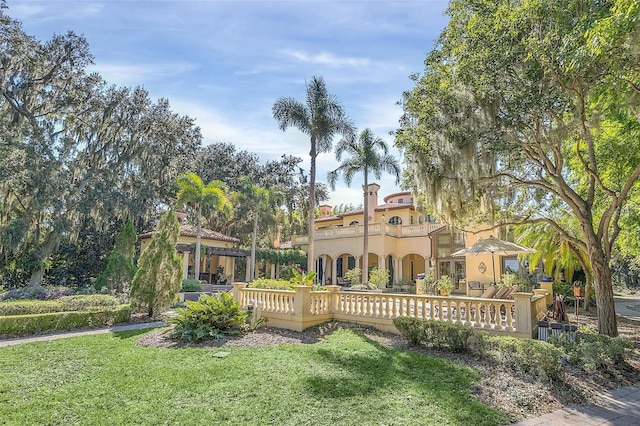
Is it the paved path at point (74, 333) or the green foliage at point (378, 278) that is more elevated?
the green foliage at point (378, 278)

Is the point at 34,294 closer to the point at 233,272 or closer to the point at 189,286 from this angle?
the point at 189,286

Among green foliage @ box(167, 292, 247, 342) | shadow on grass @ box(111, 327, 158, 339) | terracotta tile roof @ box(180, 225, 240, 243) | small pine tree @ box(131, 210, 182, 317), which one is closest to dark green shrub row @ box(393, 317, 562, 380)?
green foliage @ box(167, 292, 247, 342)

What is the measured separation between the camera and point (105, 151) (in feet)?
70.1

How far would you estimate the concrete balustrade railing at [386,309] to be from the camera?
7719mm

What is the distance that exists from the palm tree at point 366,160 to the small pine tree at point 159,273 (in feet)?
39.3

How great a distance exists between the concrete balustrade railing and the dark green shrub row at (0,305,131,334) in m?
3.85

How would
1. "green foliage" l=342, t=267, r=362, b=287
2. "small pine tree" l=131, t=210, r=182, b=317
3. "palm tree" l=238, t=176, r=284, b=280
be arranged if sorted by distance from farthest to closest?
1. "palm tree" l=238, t=176, r=284, b=280
2. "green foliage" l=342, t=267, r=362, b=287
3. "small pine tree" l=131, t=210, r=182, b=317

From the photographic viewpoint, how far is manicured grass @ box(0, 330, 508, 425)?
4059mm

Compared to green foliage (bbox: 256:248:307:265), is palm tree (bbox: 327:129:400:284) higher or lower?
higher

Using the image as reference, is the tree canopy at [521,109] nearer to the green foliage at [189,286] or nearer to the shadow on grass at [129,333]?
the shadow on grass at [129,333]

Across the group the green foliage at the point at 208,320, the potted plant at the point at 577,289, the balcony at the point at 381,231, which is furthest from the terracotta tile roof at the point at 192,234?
the potted plant at the point at 577,289

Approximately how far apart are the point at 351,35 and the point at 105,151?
60.3 feet

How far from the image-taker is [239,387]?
16.1 feet

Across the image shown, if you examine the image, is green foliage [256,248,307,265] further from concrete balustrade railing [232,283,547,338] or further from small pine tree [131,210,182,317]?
concrete balustrade railing [232,283,547,338]
